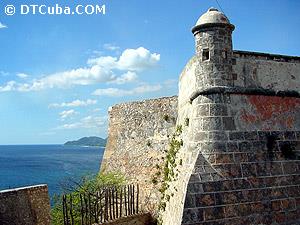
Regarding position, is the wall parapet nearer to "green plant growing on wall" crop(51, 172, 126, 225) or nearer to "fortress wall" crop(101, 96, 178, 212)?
"fortress wall" crop(101, 96, 178, 212)

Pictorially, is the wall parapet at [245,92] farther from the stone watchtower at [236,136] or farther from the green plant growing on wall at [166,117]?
the green plant growing on wall at [166,117]

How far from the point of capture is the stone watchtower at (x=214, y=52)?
377 inches

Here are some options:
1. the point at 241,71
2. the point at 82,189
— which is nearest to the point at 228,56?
the point at 241,71

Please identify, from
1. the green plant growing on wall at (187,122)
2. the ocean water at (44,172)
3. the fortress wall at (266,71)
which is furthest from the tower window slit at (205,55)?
the ocean water at (44,172)

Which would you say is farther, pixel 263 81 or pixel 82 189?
pixel 82 189

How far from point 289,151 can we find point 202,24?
4.47 meters

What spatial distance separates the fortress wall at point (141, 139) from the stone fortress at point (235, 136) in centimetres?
273

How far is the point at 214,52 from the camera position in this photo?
9.60m

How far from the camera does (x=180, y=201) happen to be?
915 cm

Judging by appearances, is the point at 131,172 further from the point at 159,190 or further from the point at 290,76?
the point at 290,76

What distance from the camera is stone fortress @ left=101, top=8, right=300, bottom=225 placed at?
29.0 ft

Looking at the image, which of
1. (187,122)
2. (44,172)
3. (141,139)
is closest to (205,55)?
(187,122)

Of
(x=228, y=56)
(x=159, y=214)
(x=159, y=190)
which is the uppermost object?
(x=228, y=56)

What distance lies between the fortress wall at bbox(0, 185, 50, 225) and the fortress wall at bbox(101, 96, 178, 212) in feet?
14.9
